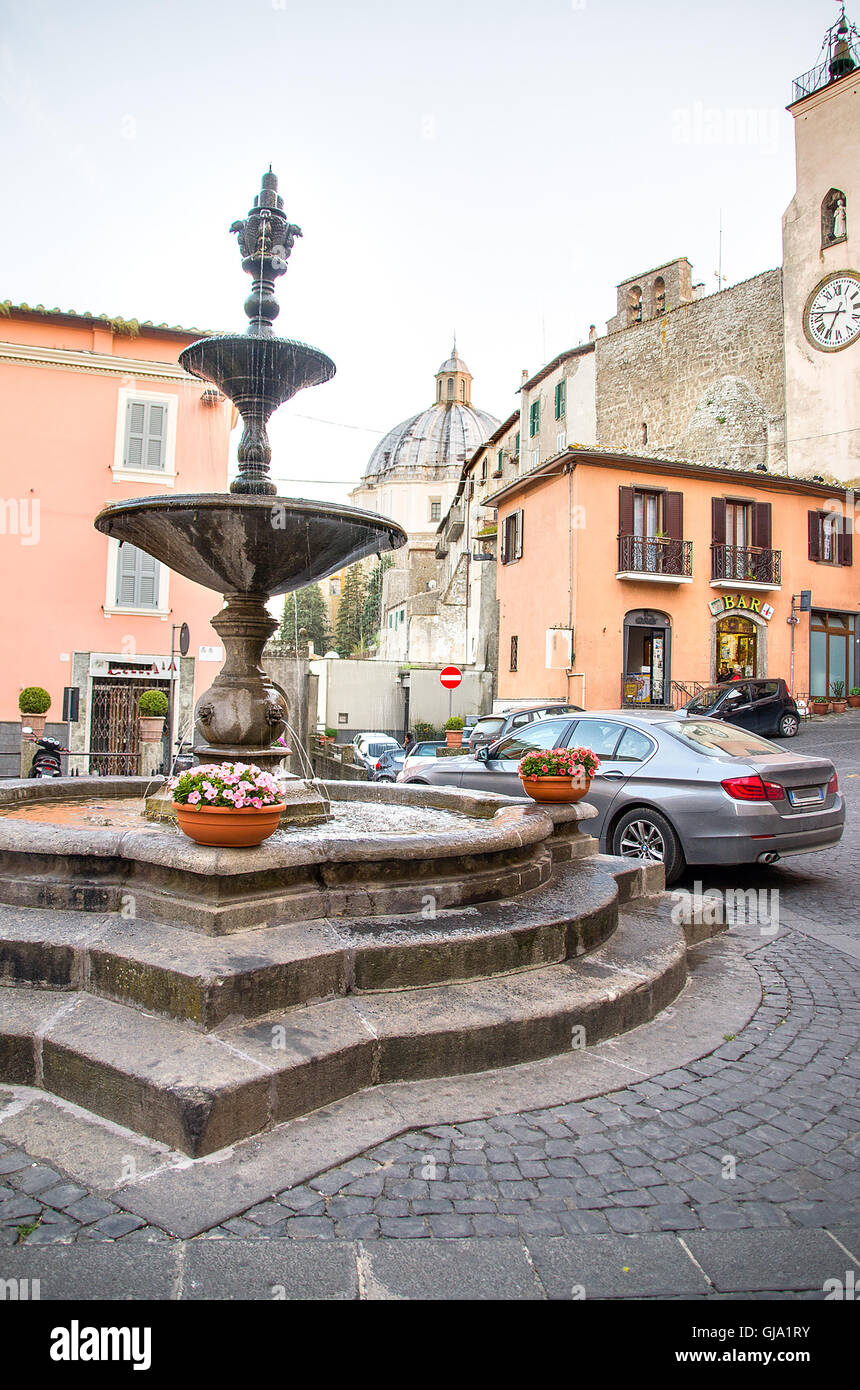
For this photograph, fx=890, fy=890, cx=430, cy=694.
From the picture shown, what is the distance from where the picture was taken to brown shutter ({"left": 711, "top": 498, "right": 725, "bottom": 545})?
27156mm

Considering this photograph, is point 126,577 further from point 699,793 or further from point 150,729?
point 699,793

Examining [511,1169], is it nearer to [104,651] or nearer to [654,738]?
[654,738]

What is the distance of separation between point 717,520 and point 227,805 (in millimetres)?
25971

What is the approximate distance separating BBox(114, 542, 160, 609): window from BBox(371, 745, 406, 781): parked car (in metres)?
6.49

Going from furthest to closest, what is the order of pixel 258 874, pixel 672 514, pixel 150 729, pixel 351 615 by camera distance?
pixel 351 615 → pixel 672 514 → pixel 150 729 → pixel 258 874

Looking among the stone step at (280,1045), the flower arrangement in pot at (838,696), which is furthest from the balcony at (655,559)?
the stone step at (280,1045)

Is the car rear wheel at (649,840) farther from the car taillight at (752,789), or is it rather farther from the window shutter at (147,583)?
the window shutter at (147,583)

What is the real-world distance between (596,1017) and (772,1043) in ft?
2.77

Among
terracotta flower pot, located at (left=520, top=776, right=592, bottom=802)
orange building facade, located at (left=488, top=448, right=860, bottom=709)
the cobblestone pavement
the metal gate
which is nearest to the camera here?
the cobblestone pavement

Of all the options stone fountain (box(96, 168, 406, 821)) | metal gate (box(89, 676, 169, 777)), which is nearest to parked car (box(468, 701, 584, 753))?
metal gate (box(89, 676, 169, 777))

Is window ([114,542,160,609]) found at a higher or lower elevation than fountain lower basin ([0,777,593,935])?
higher

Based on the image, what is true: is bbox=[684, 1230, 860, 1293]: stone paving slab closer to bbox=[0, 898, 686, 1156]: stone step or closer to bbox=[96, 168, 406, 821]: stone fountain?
bbox=[0, 898, 686, 1156]: stone step

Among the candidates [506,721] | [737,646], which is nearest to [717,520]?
[737,646]

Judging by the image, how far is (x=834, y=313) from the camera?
31125mm
